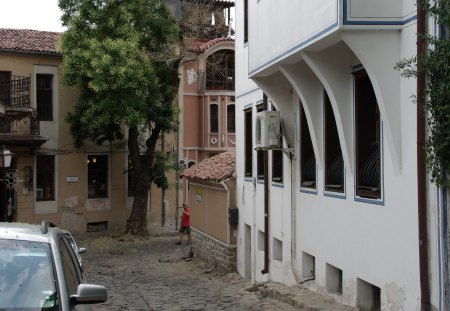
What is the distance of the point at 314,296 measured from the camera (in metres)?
10.7

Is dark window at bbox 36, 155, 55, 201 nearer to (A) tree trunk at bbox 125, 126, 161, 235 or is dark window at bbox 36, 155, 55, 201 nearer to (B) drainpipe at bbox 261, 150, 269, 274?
(A) tree trunk at bbox 125, 126, 161, 235

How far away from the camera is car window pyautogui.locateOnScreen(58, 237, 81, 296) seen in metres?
5.15

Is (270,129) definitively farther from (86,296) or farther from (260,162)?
(86,296)

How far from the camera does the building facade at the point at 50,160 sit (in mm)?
26469

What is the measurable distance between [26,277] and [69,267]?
64cm

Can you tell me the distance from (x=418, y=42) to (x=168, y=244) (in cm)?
1979

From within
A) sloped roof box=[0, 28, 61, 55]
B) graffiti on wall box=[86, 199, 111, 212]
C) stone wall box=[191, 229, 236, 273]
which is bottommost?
stone wall box=[191, 229, 236, 273]

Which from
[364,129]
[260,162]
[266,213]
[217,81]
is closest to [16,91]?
[217,81]

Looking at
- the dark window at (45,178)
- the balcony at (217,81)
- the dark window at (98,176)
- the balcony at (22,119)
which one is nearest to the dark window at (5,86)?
the balcony at (22,119)

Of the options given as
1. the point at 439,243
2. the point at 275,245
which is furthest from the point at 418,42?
the point at 275,245

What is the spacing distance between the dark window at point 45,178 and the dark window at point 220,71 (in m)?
10.2

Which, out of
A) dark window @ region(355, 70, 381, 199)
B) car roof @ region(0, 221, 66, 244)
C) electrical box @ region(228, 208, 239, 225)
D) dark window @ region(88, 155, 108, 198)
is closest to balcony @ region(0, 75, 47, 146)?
dark window @ region(88, 155, 108, 198)

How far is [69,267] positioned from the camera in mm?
5535

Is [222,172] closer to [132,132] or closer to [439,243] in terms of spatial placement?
[132,132]
